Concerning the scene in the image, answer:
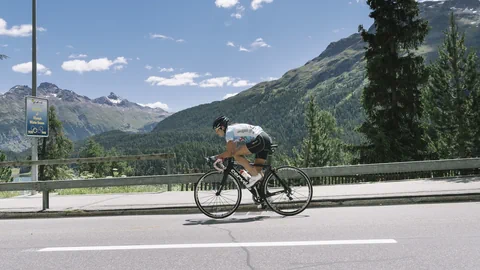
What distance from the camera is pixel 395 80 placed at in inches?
878

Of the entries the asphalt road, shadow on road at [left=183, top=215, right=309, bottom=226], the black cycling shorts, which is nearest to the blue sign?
the asphalt road

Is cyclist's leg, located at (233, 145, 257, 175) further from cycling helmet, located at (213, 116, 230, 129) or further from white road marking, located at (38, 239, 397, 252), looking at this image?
white road marking, located at (38, 239, 397, 252)

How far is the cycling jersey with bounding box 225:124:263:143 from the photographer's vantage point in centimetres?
709

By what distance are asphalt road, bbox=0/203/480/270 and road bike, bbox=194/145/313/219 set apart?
0.26m

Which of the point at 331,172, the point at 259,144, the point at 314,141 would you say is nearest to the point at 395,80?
the point at 331,172

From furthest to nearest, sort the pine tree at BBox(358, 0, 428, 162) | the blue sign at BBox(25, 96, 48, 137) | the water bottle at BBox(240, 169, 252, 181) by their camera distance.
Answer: the pine tree at BBox(358, 0, 428, 162) < the blue sign at BBox(25, 96, 48, 137) < the water bottle at BBox(240, 169, 252, 181)

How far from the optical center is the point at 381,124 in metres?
22.4

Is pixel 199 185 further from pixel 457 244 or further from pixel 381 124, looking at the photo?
pixel 381 124

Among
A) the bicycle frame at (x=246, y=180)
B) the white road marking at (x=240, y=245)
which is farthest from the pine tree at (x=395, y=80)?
the white road marking at (x=240, y=245)

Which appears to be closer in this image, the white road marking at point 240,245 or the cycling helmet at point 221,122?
the white road marking at point 240,245

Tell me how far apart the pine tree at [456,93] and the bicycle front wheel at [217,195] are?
812 inches

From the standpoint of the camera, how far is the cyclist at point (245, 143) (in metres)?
7.11

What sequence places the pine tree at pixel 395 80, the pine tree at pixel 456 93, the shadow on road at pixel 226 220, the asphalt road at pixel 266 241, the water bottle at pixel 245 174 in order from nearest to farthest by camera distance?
the asphalt road at pixel 266 241, the shadow on road at pixel 226 220, the water bottle at pixel 245 174, the pine tree at pixel 395 80, the pine tree at pixel 456 93

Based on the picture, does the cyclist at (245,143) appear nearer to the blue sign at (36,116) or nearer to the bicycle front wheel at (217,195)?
the bicycle front wheel at (217,195)
